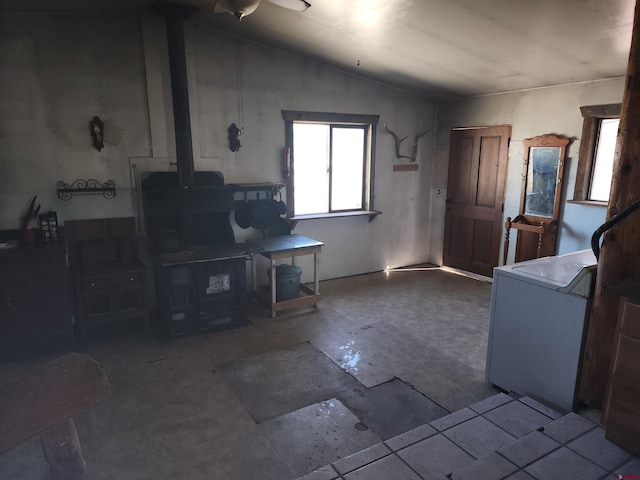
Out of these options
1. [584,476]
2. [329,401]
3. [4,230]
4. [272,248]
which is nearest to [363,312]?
[272,248]

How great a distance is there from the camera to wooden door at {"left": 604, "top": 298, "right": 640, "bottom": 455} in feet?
5.56

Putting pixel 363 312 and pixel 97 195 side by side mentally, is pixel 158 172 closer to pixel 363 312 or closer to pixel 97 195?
pixel 97 195

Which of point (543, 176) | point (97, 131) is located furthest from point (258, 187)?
point (543, 176)

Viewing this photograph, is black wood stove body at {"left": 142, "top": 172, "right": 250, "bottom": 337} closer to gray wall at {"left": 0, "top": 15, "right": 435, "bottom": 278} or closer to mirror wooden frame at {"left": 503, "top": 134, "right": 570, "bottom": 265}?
gray wall at {"left": 0, "top": 15, "right": 435, "bottom": 278}

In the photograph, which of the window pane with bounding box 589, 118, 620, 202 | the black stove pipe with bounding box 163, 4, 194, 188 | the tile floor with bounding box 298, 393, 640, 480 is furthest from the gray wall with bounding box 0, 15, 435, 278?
the tile floor with bounding box 298, 393, 640, 480

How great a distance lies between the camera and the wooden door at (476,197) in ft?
16.8

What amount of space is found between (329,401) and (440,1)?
272 centimetres

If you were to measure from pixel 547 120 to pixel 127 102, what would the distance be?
4.29 meters

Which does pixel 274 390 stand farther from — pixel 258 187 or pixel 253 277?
pixel 258 187

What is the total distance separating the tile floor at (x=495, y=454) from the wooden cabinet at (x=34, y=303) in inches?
102

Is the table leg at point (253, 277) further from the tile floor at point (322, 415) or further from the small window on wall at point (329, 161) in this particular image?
the small window on wall at point (329, 161)

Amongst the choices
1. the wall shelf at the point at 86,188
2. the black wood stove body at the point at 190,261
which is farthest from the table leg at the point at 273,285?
the wall shelf at the point at 86,188

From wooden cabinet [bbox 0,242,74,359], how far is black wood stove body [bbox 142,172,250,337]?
76 cm

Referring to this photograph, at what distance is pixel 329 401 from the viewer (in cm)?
280
